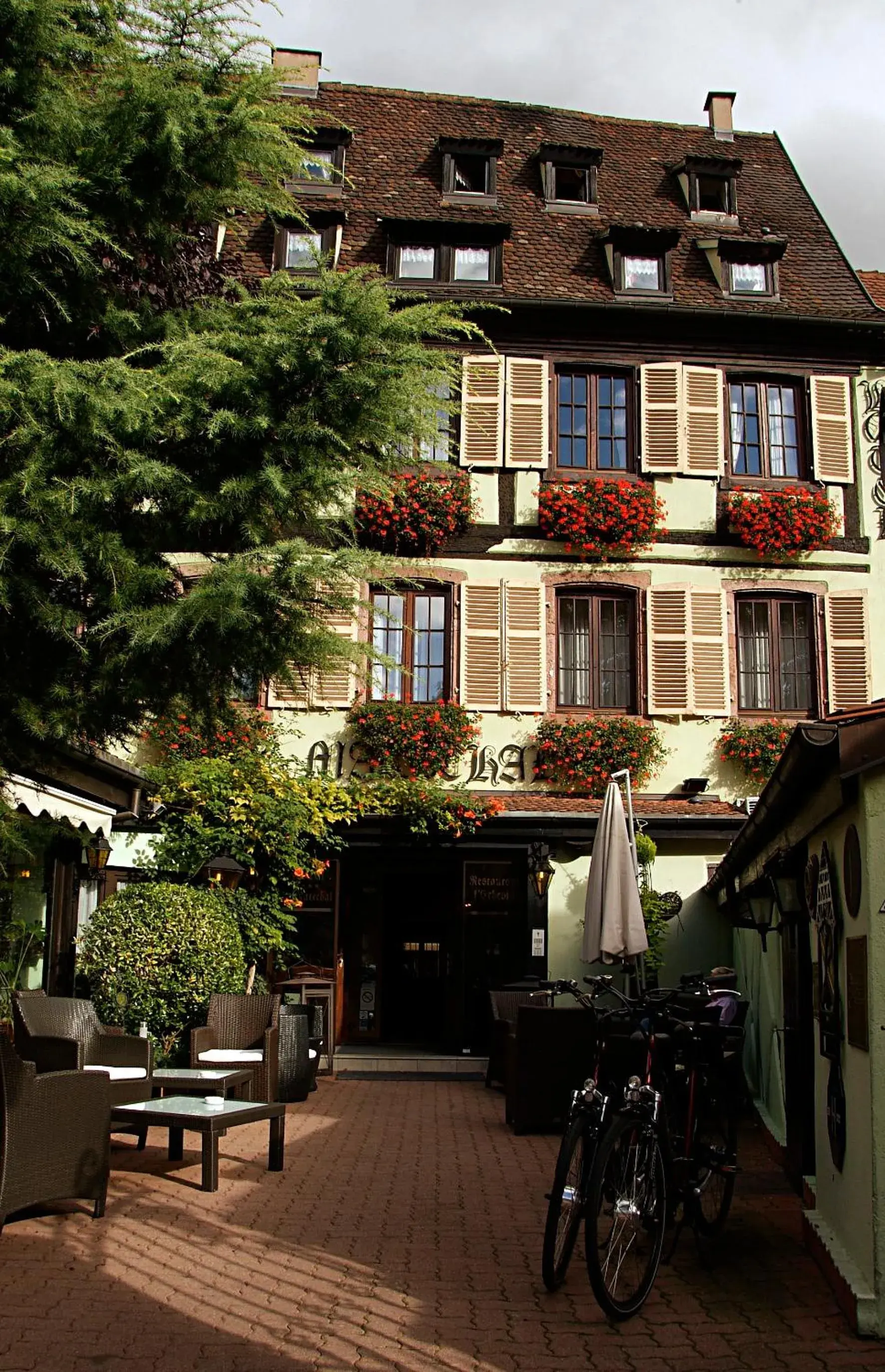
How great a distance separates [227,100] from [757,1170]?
672cm

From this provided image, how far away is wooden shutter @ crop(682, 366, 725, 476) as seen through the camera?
16.0 metres

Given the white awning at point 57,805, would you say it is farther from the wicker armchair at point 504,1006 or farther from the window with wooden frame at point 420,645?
the window with wooden frame at point 420,645

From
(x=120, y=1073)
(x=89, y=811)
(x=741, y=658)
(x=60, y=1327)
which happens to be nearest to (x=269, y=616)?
(x=60, y=1327)

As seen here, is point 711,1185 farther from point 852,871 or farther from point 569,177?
point 569,177

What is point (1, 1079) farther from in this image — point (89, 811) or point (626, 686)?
point (626, 686)

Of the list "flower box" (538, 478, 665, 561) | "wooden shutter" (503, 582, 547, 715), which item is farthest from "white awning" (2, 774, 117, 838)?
"flower box" (538, 478, 665, 561)

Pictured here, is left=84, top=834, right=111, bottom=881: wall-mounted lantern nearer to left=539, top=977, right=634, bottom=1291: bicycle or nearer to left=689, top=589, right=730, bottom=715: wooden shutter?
left=689, top=589, right=730, bottom=715: wooden shutter

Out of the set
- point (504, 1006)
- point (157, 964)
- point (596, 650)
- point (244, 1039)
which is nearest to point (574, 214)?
point (596, 650)

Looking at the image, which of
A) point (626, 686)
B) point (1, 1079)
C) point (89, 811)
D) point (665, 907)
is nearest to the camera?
point (1, 1079)

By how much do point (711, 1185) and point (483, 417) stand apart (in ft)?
38.0

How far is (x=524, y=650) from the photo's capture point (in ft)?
50.4

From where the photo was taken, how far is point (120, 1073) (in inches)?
312

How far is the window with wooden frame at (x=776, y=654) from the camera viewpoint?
15727 mm

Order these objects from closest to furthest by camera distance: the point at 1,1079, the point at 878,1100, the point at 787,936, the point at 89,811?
the point at 878,1100 < the point at 1,1079 < the point at 787,936 < the point at 89,811
